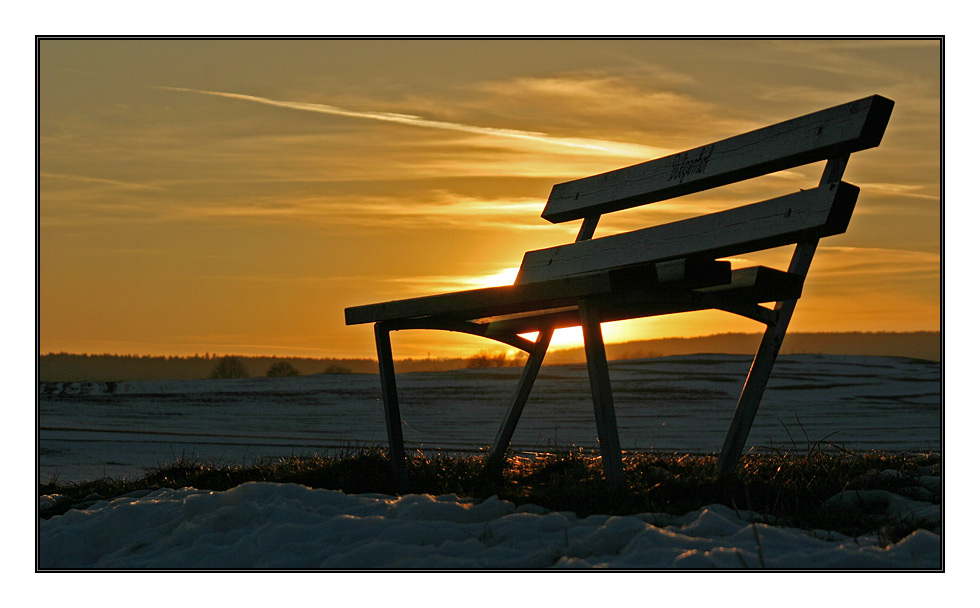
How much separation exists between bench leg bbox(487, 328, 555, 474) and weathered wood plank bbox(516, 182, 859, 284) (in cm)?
41

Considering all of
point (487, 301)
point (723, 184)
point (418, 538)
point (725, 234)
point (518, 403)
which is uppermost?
point (723, 184)

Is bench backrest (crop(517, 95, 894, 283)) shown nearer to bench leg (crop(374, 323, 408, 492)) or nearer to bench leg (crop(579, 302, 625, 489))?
bench leg (crop(579, 302, 625, 489))

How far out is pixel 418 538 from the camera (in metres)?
2.91

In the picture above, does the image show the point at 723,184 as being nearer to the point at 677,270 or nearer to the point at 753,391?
the point at 753,391

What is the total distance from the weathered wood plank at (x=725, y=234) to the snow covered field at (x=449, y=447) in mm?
1224

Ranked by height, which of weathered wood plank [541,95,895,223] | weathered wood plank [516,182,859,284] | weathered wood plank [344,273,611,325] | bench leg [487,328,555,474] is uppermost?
weathered wood plank [541,95,895,223]

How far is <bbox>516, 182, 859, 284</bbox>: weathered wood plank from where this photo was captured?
3.55 meters

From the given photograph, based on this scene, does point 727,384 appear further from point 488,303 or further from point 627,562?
point 627,562

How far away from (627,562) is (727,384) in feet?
33.5

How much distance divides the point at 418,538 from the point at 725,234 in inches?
80.9

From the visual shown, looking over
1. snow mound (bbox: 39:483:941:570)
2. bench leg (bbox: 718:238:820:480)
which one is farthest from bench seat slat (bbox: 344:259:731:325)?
snow mound (bbox: 39:483:941:570)

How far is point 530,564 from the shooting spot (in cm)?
263

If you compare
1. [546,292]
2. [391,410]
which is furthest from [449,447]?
[546,292]
